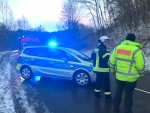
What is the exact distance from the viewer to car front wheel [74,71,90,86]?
9.38 meters

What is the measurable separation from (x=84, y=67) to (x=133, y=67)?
14.1 feet

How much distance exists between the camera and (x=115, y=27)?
118 feet

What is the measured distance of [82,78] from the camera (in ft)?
30.8

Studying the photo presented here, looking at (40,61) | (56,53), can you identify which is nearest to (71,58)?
(56,53)

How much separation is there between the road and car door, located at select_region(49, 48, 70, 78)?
63 centimetres

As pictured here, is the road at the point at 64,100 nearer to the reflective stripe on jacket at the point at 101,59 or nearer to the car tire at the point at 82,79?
the car tire at the point at 82,79

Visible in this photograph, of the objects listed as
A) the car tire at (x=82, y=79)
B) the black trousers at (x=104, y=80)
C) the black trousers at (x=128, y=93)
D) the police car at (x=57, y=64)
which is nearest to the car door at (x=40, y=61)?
the police car at (x=57, y=64)

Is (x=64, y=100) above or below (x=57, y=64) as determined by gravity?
below

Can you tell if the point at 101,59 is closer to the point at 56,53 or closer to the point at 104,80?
the point at 104,80

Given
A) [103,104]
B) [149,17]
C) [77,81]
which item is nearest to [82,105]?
[103,104]

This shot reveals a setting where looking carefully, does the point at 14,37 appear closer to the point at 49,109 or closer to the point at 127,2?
the point at 127,2

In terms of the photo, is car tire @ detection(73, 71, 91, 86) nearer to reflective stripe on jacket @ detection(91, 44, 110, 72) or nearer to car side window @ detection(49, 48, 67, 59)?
car side window @ detection(49, 48, 67, 59)

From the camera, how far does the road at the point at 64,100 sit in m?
6.21

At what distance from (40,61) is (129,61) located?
6242 mm
